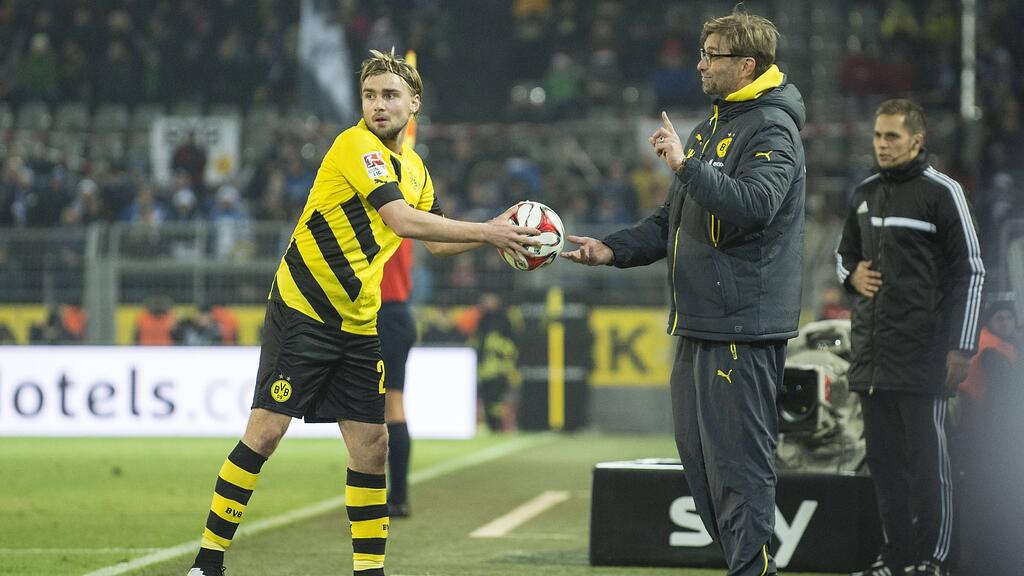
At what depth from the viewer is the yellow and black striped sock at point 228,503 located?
5.44m

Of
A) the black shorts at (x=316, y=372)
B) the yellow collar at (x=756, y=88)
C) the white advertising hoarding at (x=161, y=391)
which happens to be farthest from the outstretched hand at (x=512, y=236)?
the white advertising hoarding at (x=161, y=391)

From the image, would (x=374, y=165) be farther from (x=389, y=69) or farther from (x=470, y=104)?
(x=470, y=104)

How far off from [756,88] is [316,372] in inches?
75.3

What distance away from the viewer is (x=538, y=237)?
5375 millimetres

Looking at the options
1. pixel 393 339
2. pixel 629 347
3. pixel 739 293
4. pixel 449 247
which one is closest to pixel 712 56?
pixel 739 293

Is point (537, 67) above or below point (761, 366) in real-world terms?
above

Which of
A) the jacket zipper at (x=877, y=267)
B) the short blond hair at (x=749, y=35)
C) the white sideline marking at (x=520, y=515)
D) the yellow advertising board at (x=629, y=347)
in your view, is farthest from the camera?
the yellow advertising board at (x=629, y=347)

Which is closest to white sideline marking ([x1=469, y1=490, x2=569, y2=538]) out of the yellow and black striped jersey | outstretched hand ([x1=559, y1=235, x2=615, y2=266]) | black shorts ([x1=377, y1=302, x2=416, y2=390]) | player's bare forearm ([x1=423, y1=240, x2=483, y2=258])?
black shorts ([x1=377, y1=302, x2=416, y2=390])

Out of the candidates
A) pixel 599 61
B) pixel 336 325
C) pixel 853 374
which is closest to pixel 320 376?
pixel 336 325

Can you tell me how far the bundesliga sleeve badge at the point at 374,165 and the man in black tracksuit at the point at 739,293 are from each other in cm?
109

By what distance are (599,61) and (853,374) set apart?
652 inches

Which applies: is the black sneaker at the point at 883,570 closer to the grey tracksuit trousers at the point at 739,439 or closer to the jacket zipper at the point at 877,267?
the jacket zipper at the point at 877,267

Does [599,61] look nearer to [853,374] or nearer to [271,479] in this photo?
[271,479]

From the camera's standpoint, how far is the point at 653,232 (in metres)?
5.41
